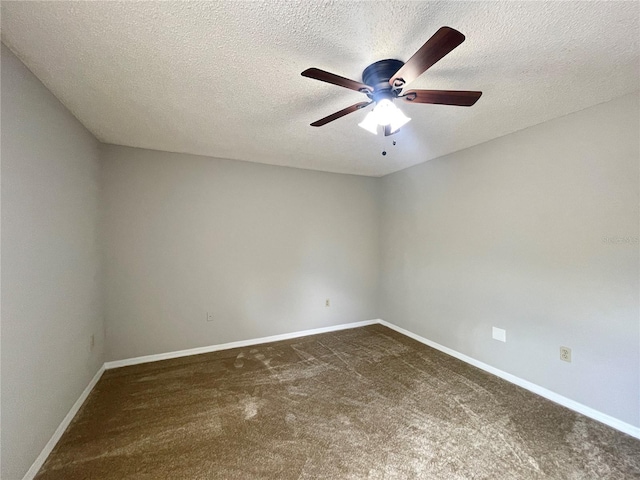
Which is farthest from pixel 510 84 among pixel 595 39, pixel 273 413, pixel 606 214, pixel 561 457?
pixel 273 413

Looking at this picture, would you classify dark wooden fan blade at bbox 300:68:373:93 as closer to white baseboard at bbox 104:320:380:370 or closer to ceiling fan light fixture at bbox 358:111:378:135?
ceiling fan light fixture at bbox 358:111:378:135

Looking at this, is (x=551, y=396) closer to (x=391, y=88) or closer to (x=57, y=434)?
(x=391, y=88)

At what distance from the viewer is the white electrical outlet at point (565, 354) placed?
2291 mm

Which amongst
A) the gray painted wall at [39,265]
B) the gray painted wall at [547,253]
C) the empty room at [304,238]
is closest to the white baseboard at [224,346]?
the empty room at [304,238]

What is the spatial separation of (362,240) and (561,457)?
10.2ft

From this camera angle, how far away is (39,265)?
170 centimetres

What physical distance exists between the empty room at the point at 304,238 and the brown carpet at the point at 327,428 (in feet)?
0.06

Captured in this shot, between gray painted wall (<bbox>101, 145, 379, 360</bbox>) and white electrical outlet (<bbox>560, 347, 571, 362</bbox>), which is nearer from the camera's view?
white electrical outlet (<bbox>560, 347, 571, 362</bbox>)

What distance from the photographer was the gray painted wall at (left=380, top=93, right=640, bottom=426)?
79.6 inches

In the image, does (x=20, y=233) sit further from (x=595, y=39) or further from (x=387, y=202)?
(x=387, y=202)

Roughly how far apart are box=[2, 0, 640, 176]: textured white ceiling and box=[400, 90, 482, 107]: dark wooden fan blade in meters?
0.22

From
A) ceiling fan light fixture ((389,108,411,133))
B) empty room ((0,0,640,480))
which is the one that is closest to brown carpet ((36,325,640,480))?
empty room ((0,0,640,480))

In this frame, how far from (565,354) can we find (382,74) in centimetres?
268

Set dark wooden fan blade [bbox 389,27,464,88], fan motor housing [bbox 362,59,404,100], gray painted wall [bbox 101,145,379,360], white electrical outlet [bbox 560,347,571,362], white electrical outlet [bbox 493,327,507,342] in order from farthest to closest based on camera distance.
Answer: gray painted wall [bbox 101,145,379,360]
white electrical outlet [bbox 493,327,507,342]
white electrical outlet [bbox 560,347,571,362]
fan motor housing [bbox 362,59,404,100]
dark wooden fan blade [bbox 389,27,464,88]
